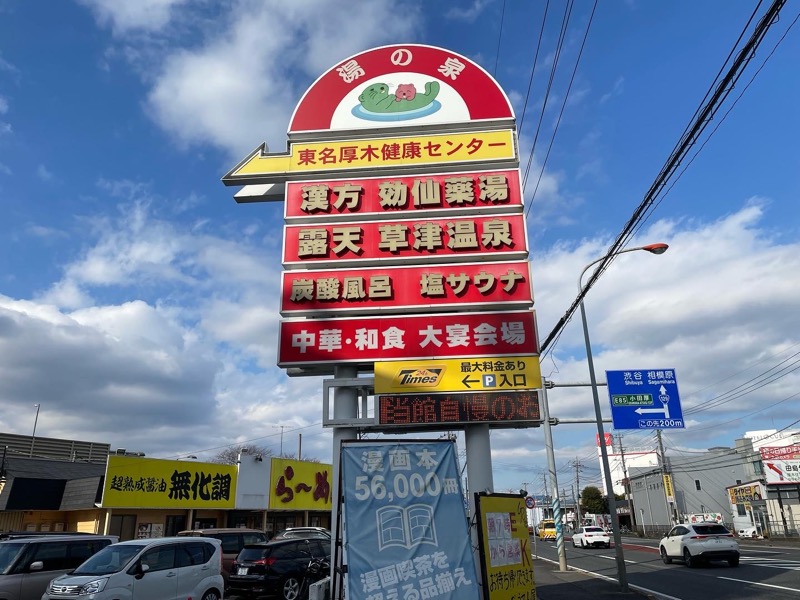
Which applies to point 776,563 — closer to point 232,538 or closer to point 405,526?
point 232,538

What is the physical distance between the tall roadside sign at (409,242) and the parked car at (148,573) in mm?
4012

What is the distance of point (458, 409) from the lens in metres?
11.7

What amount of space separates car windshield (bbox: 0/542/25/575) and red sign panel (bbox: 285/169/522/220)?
9.02 metres

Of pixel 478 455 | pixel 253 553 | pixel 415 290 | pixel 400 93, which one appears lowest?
pixel 253 553

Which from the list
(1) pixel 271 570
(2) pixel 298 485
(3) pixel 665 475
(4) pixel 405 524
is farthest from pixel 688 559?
(3) pixel 665 475

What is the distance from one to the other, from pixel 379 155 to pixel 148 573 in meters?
10.1

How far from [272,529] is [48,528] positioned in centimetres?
1110

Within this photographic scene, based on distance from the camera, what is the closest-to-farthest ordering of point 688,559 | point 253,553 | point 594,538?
point 253,553 → point 688,559 → point 594,538

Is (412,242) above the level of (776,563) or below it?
above

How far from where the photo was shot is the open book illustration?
7.92m

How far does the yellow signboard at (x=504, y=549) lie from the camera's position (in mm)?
9258

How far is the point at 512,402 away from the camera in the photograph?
11781mm

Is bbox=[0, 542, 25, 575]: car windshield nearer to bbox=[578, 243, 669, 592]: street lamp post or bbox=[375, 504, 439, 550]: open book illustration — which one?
bbox=[375, 504, 439, 550]: open book illustration

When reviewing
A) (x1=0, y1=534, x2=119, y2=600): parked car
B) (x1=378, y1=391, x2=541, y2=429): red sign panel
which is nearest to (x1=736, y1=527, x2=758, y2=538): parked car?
(x1=378, y1=391, x2=541, y2=429): red sign panel
